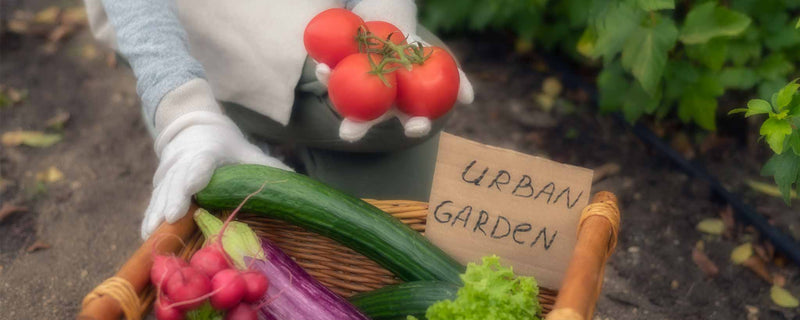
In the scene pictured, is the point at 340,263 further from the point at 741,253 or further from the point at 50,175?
the point at 50,175

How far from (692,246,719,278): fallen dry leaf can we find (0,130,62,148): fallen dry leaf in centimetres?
229

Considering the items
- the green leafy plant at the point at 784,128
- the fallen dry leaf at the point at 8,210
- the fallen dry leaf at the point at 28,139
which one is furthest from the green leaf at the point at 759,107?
the fallen dry leaf at the point at 28,139

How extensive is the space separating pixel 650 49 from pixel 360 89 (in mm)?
1032

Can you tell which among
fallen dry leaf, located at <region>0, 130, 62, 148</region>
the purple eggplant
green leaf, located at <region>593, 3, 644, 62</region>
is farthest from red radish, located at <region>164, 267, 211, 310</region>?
fallen dry leaf, located at <region>0, 130, 62, 148</region>

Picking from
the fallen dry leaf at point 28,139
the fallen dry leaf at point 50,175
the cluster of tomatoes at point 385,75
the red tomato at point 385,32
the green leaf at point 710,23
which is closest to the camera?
the cluster of tomatoes at point 385,75

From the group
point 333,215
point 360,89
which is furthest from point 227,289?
point 360,89

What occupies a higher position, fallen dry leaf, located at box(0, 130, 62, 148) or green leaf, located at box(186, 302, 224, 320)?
green leaf, located at box(186, 302, 224, 320)

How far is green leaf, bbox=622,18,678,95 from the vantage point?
6.69 feet

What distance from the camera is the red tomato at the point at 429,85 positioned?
1423mm

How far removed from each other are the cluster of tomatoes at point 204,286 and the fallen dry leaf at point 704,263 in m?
1.49

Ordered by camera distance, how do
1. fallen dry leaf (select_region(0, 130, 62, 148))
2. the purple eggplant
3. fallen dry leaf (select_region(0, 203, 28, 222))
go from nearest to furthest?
1. the purple eggplant
2. fallen dry leaf (select_region(0, 203, 28, 222))
3. fallen dry leaf (select_region(0, 130, 62, 148))

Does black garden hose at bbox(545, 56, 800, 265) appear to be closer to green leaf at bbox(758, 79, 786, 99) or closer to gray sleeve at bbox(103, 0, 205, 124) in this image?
green leaf at bbox(758, 79, 786, 99)

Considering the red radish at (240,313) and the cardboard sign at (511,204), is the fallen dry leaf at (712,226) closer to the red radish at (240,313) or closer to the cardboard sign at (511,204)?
the cardboard sign at (511,204)

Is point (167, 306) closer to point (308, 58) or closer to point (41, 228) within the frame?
point (308, 58)
